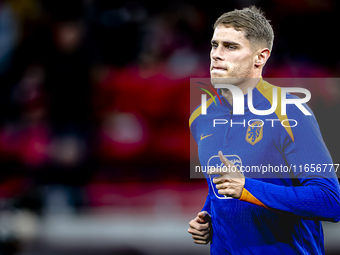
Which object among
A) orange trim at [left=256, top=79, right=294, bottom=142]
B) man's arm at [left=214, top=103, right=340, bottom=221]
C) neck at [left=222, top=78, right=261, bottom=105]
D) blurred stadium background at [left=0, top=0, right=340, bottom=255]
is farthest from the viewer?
blurred stadium background at [left=0, top=0, right=340, bottom=255]

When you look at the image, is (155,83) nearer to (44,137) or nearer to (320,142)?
(44,137)

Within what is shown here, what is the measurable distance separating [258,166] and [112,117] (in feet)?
10.5

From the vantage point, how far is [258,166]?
1.62m

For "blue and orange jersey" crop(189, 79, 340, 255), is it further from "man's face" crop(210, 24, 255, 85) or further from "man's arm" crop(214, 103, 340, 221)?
"man's face" crop(210, 24, 255, 85)

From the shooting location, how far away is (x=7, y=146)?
15.8ft

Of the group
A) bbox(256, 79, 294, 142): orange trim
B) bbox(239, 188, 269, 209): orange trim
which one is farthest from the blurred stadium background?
bbox(239, 188, 269, 209): orange trim

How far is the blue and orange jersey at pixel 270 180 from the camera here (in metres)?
1.48

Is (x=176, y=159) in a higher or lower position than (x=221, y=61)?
higher

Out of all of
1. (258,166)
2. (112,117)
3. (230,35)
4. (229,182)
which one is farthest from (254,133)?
(112,117)

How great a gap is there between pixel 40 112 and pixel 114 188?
1202 mm

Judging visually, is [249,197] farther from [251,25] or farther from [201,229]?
[251,25]

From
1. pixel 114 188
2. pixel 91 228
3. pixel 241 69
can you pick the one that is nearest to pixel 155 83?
pixel 114 188

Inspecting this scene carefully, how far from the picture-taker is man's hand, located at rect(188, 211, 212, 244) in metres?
1.79

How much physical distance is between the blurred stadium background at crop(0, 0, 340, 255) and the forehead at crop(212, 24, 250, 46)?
77.7 inches
